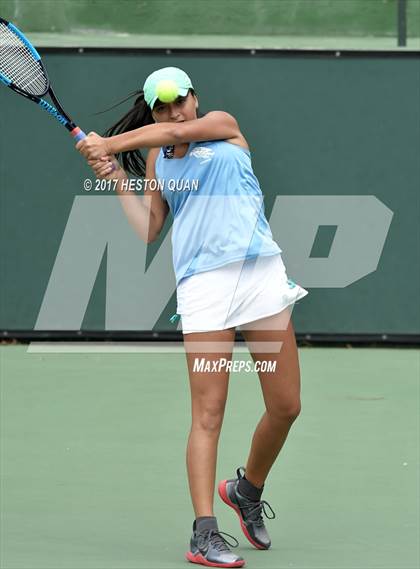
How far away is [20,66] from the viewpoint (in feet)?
18.5

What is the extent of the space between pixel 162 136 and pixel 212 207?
289mm

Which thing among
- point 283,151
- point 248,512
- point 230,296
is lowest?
point 248,512

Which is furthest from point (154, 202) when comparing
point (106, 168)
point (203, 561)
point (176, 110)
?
point (203, 561)

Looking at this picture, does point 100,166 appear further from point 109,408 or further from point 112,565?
point 109,408

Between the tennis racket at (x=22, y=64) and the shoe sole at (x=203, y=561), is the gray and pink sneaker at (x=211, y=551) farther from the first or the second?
the tennis racket at (x=22, y=64)

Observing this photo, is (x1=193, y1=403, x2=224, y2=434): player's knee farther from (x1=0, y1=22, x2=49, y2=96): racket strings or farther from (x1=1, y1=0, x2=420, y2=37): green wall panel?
(x1=1, y1=0, x2=420, y2=37): green wall panel

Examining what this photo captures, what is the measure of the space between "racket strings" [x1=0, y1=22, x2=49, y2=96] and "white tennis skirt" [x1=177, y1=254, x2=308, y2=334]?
110 cm

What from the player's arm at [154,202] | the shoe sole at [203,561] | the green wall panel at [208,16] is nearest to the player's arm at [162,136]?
the player's arm at [154,202]

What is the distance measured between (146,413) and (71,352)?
1733mm

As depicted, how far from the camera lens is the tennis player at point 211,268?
4863 mm

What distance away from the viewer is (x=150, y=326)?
9.02 metres

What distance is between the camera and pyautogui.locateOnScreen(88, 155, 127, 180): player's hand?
496 centimetres

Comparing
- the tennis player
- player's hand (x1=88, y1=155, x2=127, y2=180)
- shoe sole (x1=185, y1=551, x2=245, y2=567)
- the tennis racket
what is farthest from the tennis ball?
shoe sole (x1=185, y1=551, x2=245, y2=567)

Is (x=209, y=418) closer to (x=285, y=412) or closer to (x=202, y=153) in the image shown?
(x=285, y=412)
